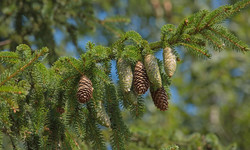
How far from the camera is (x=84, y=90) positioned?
188cm

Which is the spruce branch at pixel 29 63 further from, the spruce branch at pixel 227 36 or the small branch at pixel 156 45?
the spruce branch at pixel 227 36

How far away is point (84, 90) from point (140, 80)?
0.98ft

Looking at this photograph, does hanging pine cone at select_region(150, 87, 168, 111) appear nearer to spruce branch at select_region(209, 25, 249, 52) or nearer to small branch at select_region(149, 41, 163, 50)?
small branch at select_region(149, 41, 163, 50)

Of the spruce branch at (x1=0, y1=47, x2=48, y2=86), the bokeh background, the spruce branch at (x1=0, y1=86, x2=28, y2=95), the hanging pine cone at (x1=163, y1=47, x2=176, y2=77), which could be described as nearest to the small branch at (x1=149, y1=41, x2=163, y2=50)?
the hanging pine cone at (x1=163, y1=47, x2=176, y2=77)

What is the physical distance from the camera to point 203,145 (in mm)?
3701

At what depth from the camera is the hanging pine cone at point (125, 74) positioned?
75.5 inches

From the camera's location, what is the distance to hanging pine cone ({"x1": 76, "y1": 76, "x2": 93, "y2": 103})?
6.14ft

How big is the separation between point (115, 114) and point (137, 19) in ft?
25.0

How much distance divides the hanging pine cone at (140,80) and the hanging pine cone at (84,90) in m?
0.24

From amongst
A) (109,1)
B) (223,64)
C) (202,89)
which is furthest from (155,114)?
(109,1)

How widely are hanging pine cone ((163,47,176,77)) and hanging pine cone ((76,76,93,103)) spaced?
42 centimetres

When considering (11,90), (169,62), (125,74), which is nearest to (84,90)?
(125,74)

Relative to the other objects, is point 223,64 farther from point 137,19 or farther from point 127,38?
point 127,38

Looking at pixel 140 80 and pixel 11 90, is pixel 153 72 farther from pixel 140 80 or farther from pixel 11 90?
pixel 11 90
